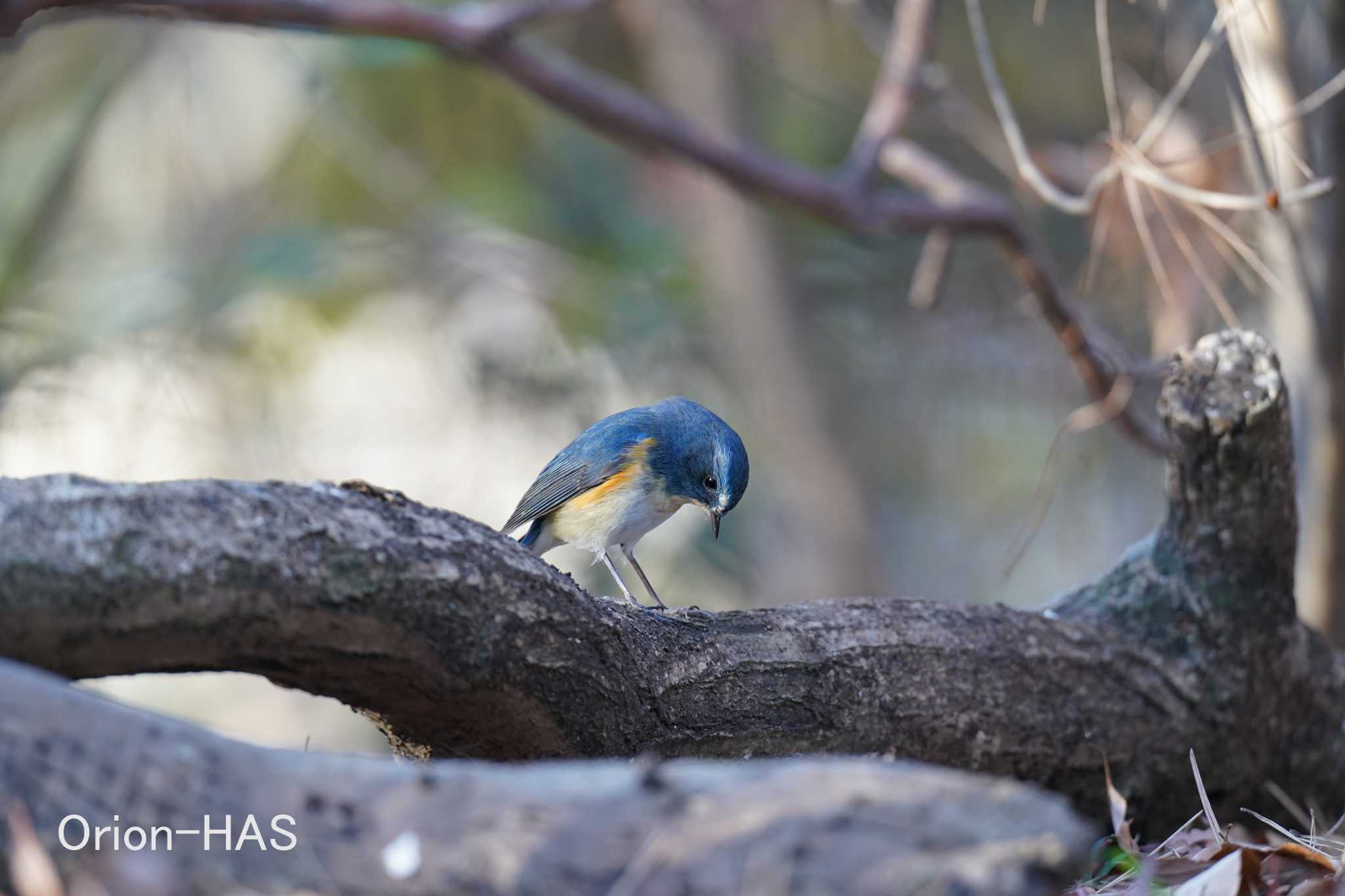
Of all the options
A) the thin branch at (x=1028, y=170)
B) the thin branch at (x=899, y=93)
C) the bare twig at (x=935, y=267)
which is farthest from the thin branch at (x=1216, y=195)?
the bare twig at (x=935, y=267)

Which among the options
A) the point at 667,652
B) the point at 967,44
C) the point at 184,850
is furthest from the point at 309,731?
the point at 184,850

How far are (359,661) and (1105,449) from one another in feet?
23.2

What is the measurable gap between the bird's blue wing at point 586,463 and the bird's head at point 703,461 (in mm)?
104

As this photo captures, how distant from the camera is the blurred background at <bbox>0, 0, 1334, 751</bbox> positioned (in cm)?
854

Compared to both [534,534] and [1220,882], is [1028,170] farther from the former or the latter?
[1220,882]

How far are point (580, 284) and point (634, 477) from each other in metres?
5.70

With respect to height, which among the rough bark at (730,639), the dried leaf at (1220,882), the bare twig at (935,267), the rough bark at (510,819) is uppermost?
the bare twig at (935,267)

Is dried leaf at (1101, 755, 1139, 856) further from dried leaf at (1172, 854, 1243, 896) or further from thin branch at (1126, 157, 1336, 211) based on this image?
thin branch at (1126, 157, 1336, 211)

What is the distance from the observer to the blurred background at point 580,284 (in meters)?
8.54

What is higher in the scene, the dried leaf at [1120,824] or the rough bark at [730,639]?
the rough bark at [730,639]

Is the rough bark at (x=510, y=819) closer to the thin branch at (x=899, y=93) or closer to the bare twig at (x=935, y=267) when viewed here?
the thin branch at (x=899, y=93)

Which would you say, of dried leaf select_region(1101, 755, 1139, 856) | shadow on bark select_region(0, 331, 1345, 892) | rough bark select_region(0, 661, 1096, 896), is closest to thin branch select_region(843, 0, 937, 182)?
shadow on bark select_region(0, 331, 1345, 892)

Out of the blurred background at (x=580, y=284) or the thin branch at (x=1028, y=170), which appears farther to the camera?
the blurred background at (x=580, y=284)

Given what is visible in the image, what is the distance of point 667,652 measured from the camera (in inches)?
104
